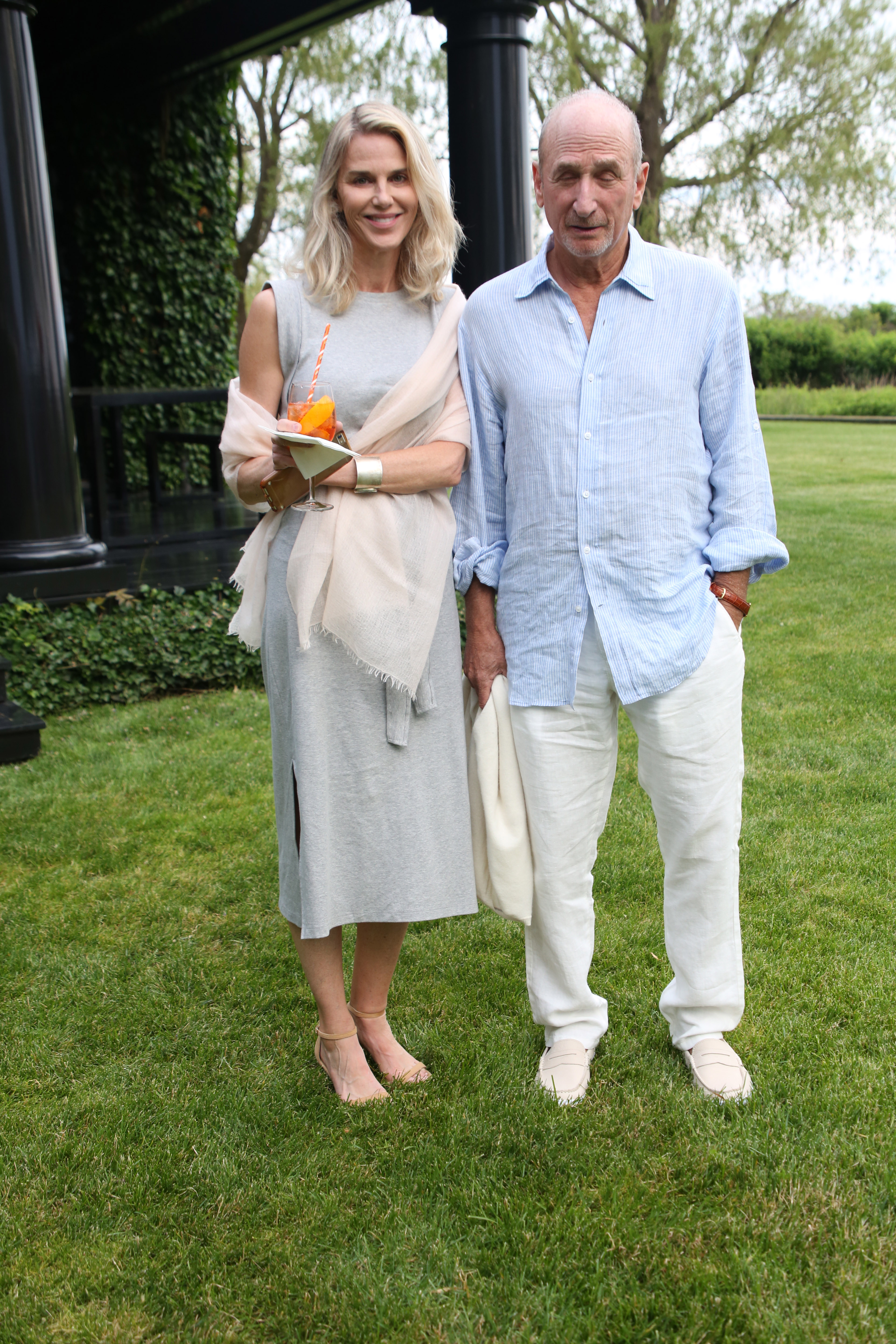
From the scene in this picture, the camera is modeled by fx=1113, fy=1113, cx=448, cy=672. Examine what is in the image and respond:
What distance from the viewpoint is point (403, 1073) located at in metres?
2.62

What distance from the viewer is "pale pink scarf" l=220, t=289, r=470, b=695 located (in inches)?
89.5

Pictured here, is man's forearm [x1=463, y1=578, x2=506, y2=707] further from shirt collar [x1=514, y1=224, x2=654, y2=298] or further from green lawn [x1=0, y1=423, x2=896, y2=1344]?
green lawn [x1=0, y1=423, x2=896, y2=1344]

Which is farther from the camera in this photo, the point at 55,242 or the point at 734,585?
the point at 55,242

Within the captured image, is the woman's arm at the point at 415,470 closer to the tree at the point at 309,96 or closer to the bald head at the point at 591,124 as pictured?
the bald head at the point at 591,124

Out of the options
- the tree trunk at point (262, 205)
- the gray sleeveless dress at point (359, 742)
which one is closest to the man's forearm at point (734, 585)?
the gray sleeveless dress at point (359, 742)

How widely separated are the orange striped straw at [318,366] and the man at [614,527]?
30 cm

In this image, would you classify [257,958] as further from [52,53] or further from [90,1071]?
[52,53]

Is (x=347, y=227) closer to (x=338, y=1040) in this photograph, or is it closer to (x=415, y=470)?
(x=415, y=470)

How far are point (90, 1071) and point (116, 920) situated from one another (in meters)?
0.84

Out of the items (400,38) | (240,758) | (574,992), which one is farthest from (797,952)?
(400,38)

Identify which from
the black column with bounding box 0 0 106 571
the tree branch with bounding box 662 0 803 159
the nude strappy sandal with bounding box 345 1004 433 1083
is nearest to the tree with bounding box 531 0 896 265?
the tree branch with bounding box 662 0 803 159

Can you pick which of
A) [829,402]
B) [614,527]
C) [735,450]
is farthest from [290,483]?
[829,402]

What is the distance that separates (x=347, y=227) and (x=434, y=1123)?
1.93 meters

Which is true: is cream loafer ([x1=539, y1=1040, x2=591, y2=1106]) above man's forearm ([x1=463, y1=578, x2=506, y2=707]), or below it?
below
